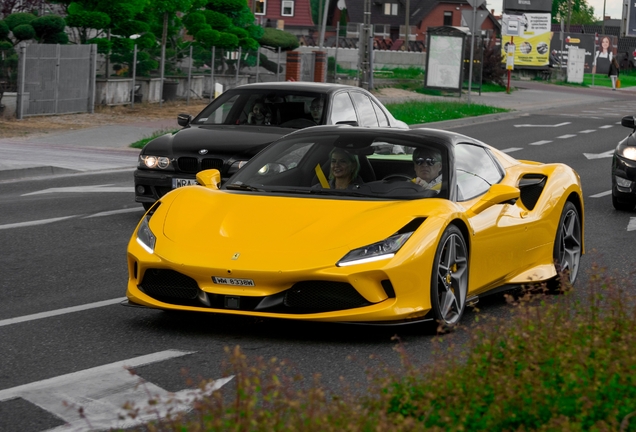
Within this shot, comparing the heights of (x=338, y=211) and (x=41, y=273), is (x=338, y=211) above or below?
above

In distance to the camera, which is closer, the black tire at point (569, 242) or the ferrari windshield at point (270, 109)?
the black tire at point (569, 242)

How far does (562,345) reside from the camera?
5.45 metres

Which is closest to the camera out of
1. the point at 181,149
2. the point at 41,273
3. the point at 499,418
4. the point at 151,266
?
the point at 499,418

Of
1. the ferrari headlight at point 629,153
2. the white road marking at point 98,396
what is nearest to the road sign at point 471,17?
the ferrari headlight at point 629,153

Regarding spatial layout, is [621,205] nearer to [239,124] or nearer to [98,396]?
[239,124]

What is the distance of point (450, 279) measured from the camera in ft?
24.0

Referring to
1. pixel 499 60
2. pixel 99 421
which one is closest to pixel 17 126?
pixel 99 421

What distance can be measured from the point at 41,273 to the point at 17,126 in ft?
52.2

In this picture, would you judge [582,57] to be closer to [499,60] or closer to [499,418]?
[499,60]

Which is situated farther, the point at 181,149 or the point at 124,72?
the point at 124,72

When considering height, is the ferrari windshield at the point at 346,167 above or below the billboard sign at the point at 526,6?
below

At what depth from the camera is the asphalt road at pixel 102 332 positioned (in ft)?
19.1

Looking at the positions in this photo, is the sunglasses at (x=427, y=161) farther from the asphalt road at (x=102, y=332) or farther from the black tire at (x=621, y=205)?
the black tire at (x=621, y=205)

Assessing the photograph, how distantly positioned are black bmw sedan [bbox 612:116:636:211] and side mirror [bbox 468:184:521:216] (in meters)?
6.36
